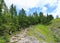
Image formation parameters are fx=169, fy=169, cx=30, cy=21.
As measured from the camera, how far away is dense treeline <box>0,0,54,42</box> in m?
73.1

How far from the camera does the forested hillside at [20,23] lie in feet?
238

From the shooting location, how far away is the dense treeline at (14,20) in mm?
73056

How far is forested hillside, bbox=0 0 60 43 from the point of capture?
72625mm

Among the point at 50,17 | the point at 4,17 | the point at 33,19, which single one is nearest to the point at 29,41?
the point at 4,17

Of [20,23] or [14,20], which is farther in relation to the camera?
[20,23]

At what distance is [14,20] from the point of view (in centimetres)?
9706

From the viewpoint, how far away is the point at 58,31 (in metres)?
99.3

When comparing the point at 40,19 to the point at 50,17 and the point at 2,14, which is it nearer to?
the point at 50,17

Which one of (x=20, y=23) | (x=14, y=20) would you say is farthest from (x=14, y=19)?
(x=20, y=23)

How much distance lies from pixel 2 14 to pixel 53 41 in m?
27.5

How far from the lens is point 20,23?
375 ft

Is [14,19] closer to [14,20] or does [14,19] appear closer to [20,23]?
[14,20]

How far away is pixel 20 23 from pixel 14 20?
57.7 feet

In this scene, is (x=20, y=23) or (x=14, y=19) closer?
(x=14, y=19)
